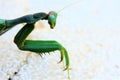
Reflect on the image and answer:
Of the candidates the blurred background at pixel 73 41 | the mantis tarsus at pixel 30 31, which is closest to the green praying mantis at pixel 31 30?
the mantis tarsus at pixel 30 31

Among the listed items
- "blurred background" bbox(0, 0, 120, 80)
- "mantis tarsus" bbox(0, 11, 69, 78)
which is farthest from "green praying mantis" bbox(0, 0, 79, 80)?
"blurred background" bbox(0, 0, 120, 80)

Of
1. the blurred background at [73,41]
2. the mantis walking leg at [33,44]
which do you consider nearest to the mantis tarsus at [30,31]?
the mantis walking leg at [33,44]

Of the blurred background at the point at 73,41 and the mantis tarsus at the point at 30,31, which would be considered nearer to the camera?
the mantis tarsus at the point at 30,31

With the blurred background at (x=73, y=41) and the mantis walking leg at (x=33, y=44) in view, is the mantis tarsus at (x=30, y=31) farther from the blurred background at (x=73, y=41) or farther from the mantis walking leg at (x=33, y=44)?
the blurred background at (x=73, y=41)

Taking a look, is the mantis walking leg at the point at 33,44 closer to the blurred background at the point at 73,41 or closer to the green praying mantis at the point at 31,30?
the green praying mantis at the point at 31,30

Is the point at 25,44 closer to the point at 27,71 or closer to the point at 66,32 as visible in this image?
the point at 27,71

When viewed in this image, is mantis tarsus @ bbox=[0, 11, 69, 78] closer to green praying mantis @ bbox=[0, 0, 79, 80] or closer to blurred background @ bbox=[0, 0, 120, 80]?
green praying mantis @ bbox=[0, 0, 79, 80]

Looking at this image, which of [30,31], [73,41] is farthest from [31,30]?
[73,41]

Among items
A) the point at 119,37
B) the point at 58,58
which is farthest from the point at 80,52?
the point at 119,37
